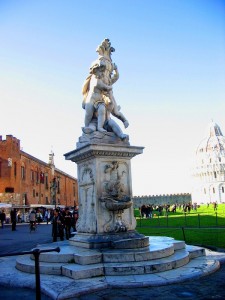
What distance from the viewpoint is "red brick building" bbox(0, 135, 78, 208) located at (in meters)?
40.2

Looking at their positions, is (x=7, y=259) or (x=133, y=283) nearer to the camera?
(x=133, y=283)

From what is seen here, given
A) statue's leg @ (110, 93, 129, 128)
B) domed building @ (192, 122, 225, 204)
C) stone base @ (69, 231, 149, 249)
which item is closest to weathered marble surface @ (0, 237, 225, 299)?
stone base @ (69, 231, 149, 249)

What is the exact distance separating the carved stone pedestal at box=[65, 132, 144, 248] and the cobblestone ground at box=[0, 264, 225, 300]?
6.17 ft

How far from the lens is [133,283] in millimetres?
5574

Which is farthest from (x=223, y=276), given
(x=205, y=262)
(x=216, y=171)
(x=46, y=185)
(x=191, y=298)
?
(x=216, y=171)

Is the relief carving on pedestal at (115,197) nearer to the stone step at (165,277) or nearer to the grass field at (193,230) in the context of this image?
the stone step at (165,277)

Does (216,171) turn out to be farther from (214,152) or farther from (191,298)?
(191,298)

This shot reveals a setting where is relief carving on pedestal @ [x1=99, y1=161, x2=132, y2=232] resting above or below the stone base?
above

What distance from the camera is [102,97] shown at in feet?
30.4

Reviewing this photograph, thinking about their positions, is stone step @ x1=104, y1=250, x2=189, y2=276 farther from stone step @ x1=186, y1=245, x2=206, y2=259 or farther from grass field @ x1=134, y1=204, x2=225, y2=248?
grass field @ x1=134, y1=204, x2=225, y2=248

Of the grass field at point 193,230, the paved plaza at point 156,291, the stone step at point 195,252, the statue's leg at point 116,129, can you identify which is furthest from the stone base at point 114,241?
the grass field at point 193,230

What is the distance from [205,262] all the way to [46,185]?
49.4 metres

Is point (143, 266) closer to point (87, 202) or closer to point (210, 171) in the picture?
point (87, 202)

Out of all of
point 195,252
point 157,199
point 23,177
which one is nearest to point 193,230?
point 195,252
